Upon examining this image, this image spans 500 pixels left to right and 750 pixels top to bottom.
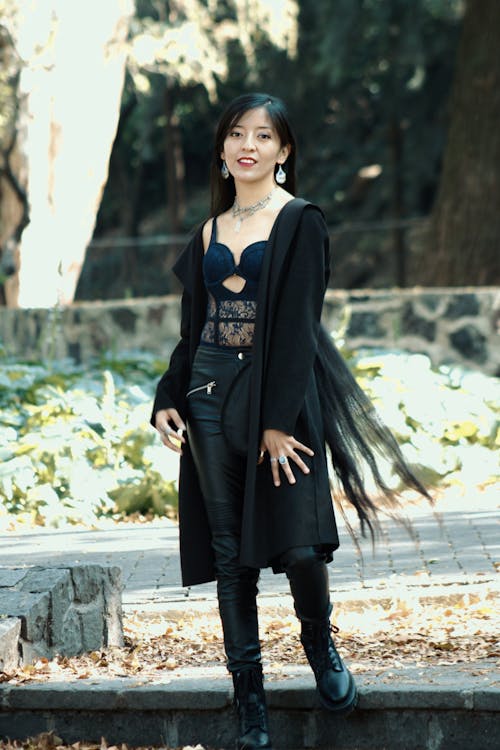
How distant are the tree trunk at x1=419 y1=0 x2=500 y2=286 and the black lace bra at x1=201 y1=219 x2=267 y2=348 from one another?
875 centimetres

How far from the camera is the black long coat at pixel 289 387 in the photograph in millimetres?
3676

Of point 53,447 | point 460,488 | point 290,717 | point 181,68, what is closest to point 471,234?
point 460,488

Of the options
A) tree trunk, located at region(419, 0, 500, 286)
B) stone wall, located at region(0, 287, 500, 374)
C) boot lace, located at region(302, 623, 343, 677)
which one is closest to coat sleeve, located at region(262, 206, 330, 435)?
boot lace, located at region(302, 623, 343, 677)

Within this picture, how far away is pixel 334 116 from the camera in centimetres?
2625

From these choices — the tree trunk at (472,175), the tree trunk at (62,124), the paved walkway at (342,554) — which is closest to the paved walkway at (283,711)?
the paved walkway at (342,554)

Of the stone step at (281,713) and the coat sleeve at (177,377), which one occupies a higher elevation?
the coat sleeve at (177,377)

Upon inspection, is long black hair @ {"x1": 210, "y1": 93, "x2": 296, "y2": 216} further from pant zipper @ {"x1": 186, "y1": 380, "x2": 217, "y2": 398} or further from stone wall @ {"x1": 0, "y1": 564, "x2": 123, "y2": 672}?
stone wall @ {"x1": 0, "y1": 564, "x2": 123, "y2": 672}

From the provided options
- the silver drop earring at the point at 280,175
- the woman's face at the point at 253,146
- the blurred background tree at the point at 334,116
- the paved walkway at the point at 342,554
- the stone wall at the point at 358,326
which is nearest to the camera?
the woman's face at the point at 253,146

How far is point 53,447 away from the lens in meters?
7.98

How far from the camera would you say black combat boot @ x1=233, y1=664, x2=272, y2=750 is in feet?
12.3

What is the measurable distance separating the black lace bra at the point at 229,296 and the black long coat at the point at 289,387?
6cm

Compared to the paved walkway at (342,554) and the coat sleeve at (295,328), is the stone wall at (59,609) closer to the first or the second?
the paved walkway at (342,554)

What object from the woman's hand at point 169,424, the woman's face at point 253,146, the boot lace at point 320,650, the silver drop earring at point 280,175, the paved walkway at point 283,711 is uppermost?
the woman's face at point 253,146

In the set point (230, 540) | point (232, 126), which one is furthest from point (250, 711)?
point (232, 126)
